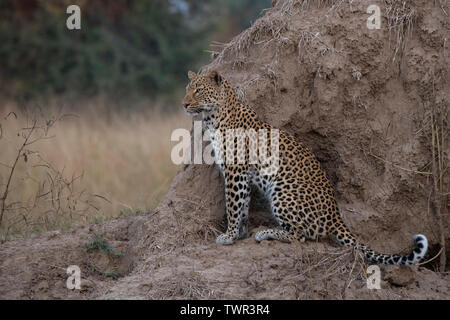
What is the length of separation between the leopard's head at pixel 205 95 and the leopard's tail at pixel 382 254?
6.74ft

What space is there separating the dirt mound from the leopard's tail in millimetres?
192

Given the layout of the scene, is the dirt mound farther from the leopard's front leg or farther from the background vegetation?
the background vegetation

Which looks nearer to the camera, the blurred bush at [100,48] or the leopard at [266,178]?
the leopard at [266,178]

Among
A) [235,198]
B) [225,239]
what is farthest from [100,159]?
[225,239]

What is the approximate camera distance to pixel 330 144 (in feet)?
23.7

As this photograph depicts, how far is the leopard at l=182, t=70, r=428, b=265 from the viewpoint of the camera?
21.6 feet

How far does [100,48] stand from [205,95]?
1448 cm

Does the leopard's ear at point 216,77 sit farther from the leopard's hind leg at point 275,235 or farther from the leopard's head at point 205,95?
the leopard's hind leg at point 275,235

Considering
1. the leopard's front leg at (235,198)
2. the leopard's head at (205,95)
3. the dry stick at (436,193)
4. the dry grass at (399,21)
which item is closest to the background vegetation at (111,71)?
the leopard's head at (205,95)

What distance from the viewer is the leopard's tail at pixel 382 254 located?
569cm

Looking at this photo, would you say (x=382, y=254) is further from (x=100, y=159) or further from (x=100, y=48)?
(x=100, y=48)
